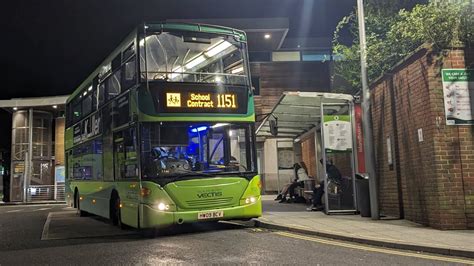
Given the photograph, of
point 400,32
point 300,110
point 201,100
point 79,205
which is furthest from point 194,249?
point 79,205

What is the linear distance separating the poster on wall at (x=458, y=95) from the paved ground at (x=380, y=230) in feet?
7.12

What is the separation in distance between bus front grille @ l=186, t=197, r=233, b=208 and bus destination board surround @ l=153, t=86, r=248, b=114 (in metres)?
1.91

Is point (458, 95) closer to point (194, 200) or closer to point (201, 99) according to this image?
point (201, 99)

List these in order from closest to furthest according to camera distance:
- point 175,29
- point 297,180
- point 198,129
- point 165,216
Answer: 1. point 165,216
2. point 198,129
3. point 175,29
4. point 297,180

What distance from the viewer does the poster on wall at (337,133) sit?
40.8 ft

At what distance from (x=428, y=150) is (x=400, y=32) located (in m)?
3.45

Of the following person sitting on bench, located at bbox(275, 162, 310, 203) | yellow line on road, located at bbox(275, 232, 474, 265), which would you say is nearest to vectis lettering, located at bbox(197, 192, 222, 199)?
yellow line on road, located at bbox(275, 232, 474, 265)

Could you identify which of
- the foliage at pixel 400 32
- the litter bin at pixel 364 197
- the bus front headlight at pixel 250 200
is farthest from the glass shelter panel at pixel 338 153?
the bus front headlight at pixel 250 200

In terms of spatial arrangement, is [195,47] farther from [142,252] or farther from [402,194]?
[402,194]

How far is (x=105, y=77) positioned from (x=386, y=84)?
7258mm

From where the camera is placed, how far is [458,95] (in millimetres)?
9203

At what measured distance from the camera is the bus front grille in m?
9.80

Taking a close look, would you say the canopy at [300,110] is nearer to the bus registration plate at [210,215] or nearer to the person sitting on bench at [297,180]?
Result: the person sitting on bench at [297,180]

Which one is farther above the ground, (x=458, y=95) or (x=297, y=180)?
(x=458, y=95)
